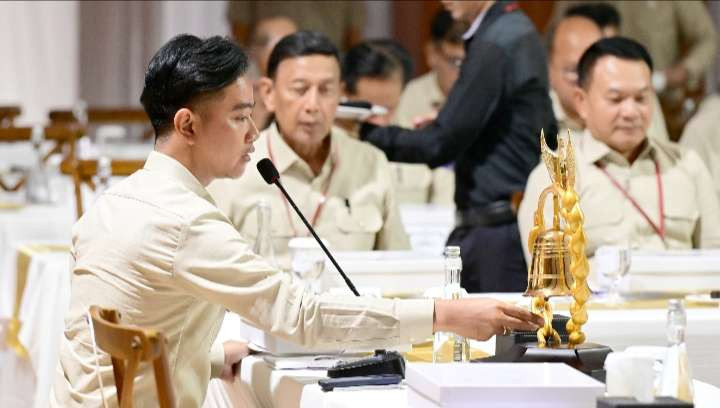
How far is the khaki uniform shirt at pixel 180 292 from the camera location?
2449 mm

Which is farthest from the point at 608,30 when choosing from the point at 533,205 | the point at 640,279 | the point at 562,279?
the point at 562,279

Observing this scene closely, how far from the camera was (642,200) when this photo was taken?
4410 millimetres

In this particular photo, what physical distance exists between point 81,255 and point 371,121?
2.25 meters

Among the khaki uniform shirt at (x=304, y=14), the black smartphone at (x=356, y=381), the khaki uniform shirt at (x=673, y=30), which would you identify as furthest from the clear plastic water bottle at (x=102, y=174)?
the khaki uniform shirt at (x=304, y=14)

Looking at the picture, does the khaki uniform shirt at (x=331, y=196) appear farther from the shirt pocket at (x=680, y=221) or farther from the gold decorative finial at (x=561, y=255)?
the gold decorative finial at (x=561, y=255)

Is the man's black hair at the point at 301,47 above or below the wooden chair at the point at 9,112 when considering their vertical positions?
above

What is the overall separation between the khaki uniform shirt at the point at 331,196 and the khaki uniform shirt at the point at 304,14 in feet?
13.7

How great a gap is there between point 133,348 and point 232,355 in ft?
2.54

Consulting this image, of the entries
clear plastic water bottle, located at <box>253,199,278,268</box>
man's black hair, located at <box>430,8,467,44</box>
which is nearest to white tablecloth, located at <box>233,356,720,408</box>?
clear plastic water bottle, located at <box>253,199,278,268</box>

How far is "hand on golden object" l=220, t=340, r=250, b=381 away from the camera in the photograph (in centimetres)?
288

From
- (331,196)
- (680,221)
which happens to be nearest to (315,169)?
(331,196)

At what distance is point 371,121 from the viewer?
4.74m

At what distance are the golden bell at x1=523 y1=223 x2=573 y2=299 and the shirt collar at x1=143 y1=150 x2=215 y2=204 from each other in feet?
1.88

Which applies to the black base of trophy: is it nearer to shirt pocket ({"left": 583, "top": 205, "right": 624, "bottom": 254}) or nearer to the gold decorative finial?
the gold decorative finial
